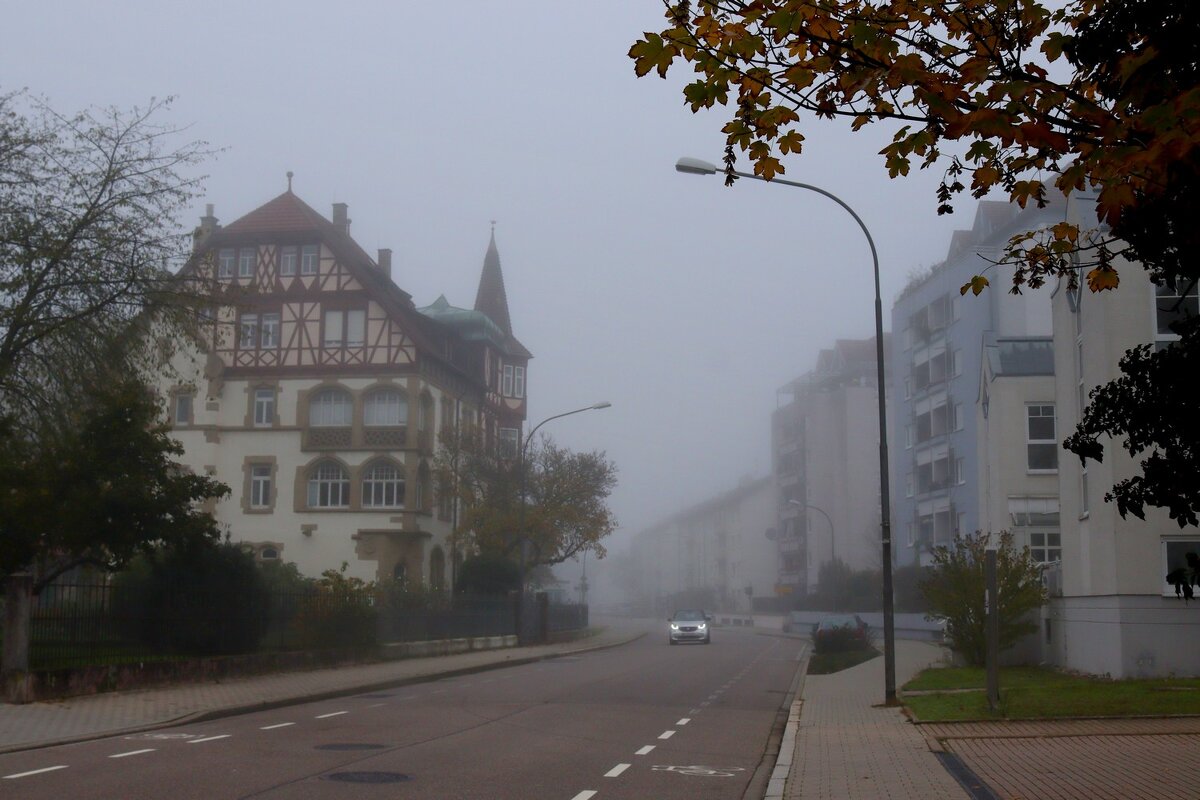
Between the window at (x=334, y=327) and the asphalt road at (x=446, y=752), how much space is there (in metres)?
32.7

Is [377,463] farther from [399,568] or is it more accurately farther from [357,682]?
[357,682]

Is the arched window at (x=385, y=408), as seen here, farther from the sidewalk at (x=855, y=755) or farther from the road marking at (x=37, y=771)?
the road marking at (x=37, y=771)

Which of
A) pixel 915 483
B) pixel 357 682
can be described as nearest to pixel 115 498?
pixel 357 682

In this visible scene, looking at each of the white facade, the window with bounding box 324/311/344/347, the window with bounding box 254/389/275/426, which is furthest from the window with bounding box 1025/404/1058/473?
the window with bounding box 254/389/275/426

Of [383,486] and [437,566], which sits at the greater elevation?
[383,486]

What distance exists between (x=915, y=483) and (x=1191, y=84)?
6942 cm

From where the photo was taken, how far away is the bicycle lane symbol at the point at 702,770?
41.2 feet

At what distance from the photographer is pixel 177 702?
64.3 feet

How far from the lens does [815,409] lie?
332ft

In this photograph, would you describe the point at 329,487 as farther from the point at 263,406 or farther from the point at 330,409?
the point at 263,406

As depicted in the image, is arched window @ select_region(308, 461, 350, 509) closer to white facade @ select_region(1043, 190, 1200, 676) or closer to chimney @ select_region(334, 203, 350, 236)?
chimney @ select_region(334, 203, 350, 236)

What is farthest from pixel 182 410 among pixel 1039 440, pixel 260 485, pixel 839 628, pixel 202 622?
pixel 1039 440

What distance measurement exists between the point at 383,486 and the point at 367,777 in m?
43.8

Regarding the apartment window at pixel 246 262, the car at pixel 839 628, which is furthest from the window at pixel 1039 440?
the apartment window at pixel 246 262
